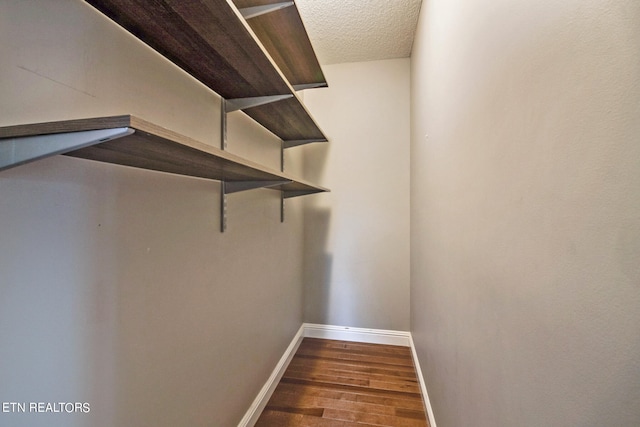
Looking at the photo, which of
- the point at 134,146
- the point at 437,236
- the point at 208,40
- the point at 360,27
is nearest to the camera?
the point at 134,146

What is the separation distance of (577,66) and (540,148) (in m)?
0.14

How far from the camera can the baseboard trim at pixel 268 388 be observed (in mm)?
1471

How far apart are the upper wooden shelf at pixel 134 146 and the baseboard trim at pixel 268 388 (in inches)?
53.3

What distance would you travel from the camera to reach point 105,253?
0.69 meters

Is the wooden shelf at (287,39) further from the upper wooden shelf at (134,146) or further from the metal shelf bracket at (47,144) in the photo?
the metal shelf bracket at (47,144)

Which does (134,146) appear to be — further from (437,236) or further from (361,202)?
(361,202)

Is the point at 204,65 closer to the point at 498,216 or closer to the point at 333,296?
the point at 498,216

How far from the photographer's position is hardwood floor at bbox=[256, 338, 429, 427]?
159 cm

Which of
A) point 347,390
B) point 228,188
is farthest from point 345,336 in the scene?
point 228,188

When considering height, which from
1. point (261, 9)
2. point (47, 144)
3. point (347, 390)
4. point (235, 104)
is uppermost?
point (261, 9)

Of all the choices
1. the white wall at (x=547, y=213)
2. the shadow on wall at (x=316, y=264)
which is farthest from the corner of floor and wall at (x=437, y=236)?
the shadow on wall at (x=316, y=264)

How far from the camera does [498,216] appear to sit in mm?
665

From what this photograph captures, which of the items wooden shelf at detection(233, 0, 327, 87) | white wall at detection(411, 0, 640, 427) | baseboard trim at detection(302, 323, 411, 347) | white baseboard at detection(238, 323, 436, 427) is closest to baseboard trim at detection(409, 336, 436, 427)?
white baseboard at detection(238, 323, 436, 427)

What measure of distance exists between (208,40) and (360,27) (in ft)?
5.13
